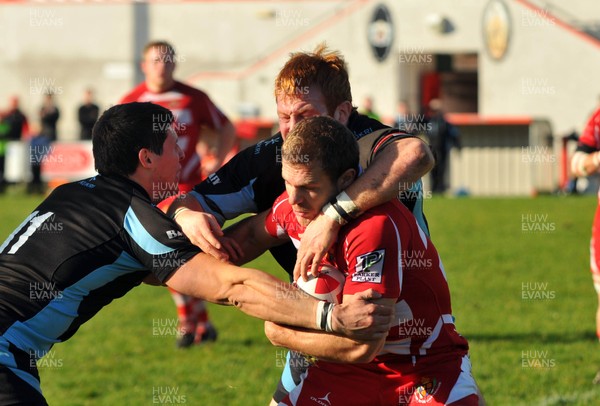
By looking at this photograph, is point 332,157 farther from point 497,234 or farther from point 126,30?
point 126,30

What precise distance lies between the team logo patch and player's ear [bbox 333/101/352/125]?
1.28m

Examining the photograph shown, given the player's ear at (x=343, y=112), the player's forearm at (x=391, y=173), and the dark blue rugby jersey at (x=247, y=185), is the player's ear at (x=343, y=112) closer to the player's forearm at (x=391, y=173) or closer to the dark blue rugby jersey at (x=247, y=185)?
the dark blue rugby jersey at (x=247, y=185)

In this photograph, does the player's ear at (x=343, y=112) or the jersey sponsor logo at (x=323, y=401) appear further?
the player's ear at (x=343, y=112)

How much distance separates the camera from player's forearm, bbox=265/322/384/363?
418 centimetres

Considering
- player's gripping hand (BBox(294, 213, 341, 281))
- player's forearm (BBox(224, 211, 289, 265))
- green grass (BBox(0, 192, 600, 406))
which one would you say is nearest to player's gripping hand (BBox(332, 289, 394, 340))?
player's gripping hand (BBox(294, 213, 341, 281))

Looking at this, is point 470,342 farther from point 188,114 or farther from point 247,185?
point 247,185

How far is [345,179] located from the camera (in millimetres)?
4371

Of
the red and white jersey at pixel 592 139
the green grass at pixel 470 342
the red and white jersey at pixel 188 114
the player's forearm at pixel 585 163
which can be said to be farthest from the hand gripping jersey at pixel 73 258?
the red and white jersey at pixel 188 114

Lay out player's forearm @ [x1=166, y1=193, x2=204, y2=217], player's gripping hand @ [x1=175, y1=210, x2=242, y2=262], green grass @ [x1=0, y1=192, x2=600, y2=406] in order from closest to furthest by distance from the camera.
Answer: player's gripping hand @ [x1=175, y1=210, x2=242, y2=262], player's forearm @ [x1=166, y1=193, x2=204, y2=217], green grass @ [x1=0, y1=192, x2=600, y2=406]

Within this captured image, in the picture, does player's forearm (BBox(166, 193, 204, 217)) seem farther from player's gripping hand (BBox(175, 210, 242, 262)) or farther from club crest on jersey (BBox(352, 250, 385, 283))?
club crest on jersey (BBox(352, 250, 385, 283))

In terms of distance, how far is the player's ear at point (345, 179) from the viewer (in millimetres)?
4346

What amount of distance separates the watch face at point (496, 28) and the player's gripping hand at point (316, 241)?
85.5 ft

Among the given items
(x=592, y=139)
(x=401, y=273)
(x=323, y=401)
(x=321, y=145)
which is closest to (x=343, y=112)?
(x=321, y=145)

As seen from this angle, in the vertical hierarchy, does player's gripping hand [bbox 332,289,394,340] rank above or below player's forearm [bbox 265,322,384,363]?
above
